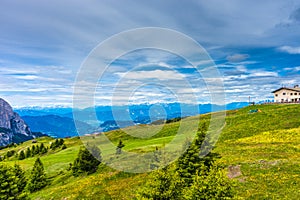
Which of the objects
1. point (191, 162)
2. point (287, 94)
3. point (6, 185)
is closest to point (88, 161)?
point (6, 185)

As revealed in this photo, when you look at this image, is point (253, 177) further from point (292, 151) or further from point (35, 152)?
point (35, 152)

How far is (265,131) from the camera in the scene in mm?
62812

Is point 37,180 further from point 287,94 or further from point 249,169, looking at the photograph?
point 287,94

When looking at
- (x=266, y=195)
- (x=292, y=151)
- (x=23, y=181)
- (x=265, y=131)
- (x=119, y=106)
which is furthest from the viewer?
(x=265, y=131)

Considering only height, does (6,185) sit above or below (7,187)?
above

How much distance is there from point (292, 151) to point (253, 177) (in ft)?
47.3

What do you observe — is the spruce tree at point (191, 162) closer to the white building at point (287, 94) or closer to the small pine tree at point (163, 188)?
the small pine tree at point (163, 188)

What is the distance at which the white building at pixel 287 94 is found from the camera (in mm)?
126838

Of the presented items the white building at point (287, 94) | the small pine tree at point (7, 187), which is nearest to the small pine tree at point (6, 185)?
the small pine tree at point (7, 187)

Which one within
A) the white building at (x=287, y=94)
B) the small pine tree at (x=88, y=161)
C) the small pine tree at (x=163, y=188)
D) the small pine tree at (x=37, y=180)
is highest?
the white building at (x=287, y=94)

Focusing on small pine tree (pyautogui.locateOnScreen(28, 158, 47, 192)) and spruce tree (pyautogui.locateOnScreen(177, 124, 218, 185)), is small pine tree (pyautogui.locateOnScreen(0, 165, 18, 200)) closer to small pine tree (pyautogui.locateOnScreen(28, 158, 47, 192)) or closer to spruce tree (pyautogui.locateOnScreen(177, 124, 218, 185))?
spruce tree (pyautogui.locateOnScreen(177, 124, 218, 185))

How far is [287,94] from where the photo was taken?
130 metres

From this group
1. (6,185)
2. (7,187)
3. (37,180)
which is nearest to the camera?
(6,185)

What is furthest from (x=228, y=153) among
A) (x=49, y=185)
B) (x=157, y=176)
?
(x=49, y=185)
